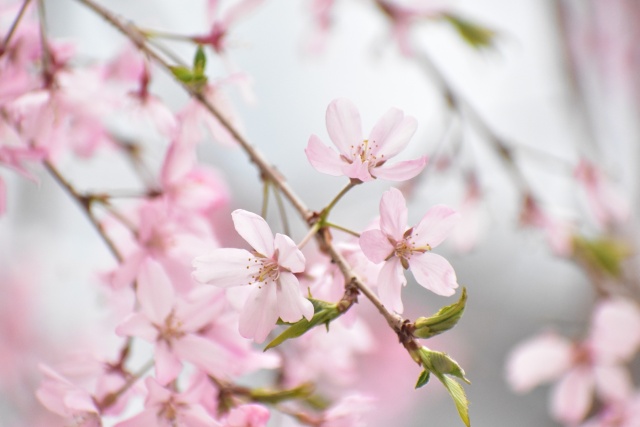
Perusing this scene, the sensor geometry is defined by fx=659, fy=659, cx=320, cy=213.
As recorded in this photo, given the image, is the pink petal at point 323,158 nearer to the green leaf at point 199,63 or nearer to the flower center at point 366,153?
the flower center at point 366,153

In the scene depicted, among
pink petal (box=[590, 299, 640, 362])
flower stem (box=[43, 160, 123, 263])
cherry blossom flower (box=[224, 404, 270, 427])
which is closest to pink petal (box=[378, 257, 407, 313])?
cherry blossom flower (box=[224, 404, 270, 427])

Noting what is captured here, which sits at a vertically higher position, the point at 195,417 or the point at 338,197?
the point at 338,197

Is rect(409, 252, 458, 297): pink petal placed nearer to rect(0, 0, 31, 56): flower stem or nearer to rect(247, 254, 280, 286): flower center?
rect(247, 254, 280, 286): flower center

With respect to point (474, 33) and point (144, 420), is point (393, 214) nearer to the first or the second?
point (144, 420)

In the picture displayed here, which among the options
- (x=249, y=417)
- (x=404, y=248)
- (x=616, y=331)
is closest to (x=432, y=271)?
(x=404, y=248)

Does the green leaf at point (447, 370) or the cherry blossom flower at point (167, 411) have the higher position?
the green leaf at point (447, 370)

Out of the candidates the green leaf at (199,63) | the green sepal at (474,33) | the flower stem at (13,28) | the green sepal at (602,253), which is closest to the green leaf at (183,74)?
the green leaf at (199,63)
